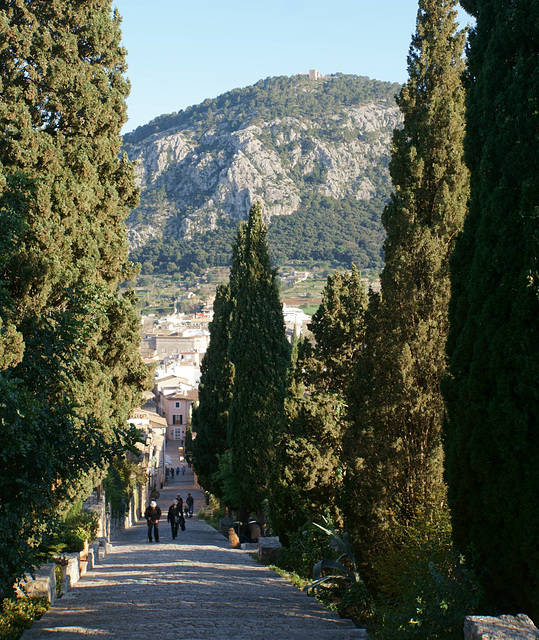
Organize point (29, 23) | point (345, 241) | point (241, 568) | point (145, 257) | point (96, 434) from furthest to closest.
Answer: point (145, 257), point (345, 241), point (241, 568), point (29, 23), point (96, 434)

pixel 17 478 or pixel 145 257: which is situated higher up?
pixel 145 257

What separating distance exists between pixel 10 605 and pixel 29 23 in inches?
335

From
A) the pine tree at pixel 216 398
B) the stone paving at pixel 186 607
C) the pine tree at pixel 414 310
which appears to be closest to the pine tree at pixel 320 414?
A: the stone paving at pixel 186 607

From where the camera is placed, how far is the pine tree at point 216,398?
1011 inches

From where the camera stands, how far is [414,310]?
863 cm

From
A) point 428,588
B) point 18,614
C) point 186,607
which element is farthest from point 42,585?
point 428,588

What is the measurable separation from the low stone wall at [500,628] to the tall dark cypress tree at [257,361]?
48.4 ft

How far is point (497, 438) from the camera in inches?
200

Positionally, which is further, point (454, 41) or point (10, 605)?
point (454, 41)

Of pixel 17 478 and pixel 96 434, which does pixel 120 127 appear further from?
pixel 17 478

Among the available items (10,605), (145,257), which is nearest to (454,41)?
(10,605)

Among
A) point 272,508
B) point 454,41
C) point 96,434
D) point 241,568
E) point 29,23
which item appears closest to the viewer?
point 96,434

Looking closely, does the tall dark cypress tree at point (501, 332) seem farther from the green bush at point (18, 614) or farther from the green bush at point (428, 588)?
the green bush at point (18, 614)

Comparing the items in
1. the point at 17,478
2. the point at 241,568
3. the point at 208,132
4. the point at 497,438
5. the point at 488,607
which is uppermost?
the point at 208,132
